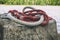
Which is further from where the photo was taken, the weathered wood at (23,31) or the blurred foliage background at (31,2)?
the blurred foliage background at (31,2)

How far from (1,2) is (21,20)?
318mm

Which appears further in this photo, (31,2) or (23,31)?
(31,2)

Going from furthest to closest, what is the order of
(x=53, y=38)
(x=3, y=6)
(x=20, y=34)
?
(x=3, y=6) < (x=53, y=38) < (x=20, y=34)

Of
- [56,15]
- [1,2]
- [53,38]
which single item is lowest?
[53,38]

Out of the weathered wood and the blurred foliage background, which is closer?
the weathered wood

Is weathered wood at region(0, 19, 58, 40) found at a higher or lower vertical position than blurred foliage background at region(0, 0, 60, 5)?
lower

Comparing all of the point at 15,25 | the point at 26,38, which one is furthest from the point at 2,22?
the point at 26,38

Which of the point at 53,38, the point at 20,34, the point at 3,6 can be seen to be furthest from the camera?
the point at 3,6

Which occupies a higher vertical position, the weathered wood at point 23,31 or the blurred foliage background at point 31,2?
the blurred foliage background at point 31,2

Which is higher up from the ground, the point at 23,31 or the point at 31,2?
the point at 31,2

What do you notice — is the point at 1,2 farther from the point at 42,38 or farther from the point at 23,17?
the point at 42,38

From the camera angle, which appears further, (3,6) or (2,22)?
(3,6)

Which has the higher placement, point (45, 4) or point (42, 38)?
point (45, 4)

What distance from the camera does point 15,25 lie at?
113 centimetres
